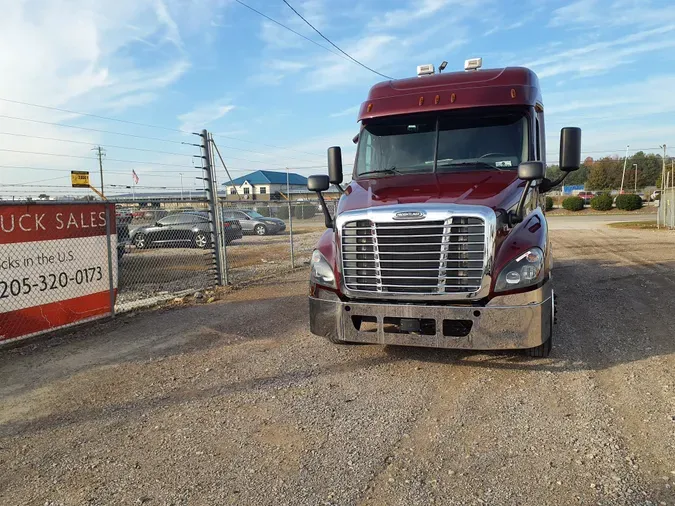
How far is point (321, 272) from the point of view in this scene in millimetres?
4844

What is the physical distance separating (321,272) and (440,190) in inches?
54.3

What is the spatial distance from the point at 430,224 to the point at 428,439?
5.74 ft

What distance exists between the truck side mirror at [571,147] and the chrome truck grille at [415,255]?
1706mm

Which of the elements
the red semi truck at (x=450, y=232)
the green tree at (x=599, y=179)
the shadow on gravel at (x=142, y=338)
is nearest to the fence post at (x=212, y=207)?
the shadow on gravel at (x=142, y=338)

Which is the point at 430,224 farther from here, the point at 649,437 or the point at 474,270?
the point at 649,437

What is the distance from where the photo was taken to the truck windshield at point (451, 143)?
536cm

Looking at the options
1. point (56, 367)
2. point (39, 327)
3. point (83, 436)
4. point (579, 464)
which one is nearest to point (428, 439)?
point (579, 464)

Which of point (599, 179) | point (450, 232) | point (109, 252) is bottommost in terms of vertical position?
point (109, 252)

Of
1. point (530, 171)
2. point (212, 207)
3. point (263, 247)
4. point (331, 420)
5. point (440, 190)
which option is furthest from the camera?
point (263, 247)

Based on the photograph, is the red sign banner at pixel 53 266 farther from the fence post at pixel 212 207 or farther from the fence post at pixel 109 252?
the fence post at pixel 212 207

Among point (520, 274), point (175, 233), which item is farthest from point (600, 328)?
point (175, 233)

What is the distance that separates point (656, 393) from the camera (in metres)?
4.12

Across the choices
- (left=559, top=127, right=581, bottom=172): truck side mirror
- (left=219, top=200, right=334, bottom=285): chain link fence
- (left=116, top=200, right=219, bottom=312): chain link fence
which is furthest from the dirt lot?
(left=219, top=200, right=334, bottom=285): chain link fence

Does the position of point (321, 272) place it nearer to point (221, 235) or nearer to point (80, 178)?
point (221, 235)
